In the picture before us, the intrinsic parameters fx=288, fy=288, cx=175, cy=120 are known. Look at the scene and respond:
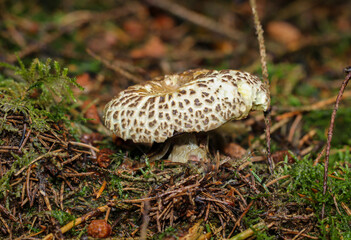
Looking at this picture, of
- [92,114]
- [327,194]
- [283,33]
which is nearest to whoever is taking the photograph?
[327,194]

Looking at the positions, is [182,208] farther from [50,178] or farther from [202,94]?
[50,178]

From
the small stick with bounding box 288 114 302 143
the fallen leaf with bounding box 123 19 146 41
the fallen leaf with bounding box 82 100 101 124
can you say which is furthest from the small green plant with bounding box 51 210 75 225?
the fallen leaf with bounding box 123 19 146 41

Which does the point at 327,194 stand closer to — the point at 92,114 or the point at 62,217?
the point at 62,217

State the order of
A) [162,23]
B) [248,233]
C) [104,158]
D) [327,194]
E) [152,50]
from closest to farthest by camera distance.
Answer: [248,233] < [327,194] < [104,158] < [152,50] < [162,23]

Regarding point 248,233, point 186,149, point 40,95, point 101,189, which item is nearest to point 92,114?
point 40,95

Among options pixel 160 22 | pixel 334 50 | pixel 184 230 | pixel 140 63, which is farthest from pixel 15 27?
pixel 334 50

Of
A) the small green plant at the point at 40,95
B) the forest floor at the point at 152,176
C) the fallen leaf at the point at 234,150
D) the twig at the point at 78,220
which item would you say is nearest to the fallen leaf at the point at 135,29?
the forest floor at the point at 152,176
